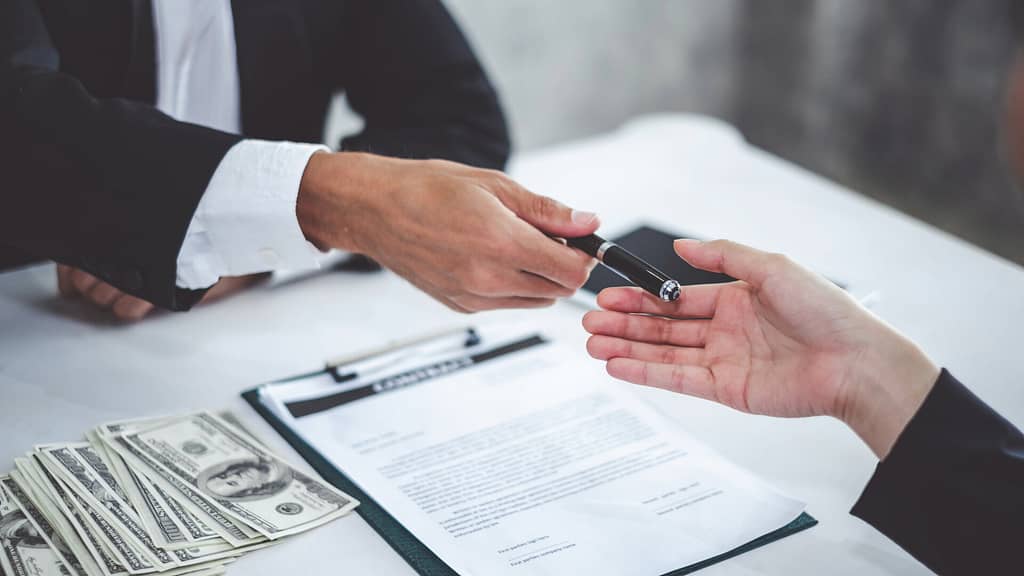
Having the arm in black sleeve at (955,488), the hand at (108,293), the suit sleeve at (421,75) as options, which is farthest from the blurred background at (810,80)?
the arm in black sleeve at (955,488)

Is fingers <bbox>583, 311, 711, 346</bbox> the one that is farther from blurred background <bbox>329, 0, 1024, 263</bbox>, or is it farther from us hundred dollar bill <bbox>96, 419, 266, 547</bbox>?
blurred background <bbox>329, 0, 1024, 263</bbox>

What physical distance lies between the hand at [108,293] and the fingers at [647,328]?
53 centimetres

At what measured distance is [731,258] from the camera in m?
0.97

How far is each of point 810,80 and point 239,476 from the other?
317 cm

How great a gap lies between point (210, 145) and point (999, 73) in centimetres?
285

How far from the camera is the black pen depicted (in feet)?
3.14

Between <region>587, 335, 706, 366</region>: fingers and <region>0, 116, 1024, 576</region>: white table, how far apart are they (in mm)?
115

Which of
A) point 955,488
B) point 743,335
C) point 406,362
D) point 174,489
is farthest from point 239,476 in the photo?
point 955,488

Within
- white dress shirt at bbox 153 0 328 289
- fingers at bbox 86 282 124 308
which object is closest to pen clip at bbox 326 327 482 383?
white dress shirt at bbox 153 0 328 289

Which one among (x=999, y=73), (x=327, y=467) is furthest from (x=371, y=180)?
(x=999, y=73)

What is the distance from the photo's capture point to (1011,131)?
0.59 m

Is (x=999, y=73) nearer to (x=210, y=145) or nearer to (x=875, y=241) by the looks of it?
(x=875, y=241)

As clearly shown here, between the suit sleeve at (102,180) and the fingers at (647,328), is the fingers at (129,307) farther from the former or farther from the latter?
the fingers at (647,328)

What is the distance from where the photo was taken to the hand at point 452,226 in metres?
0.97
